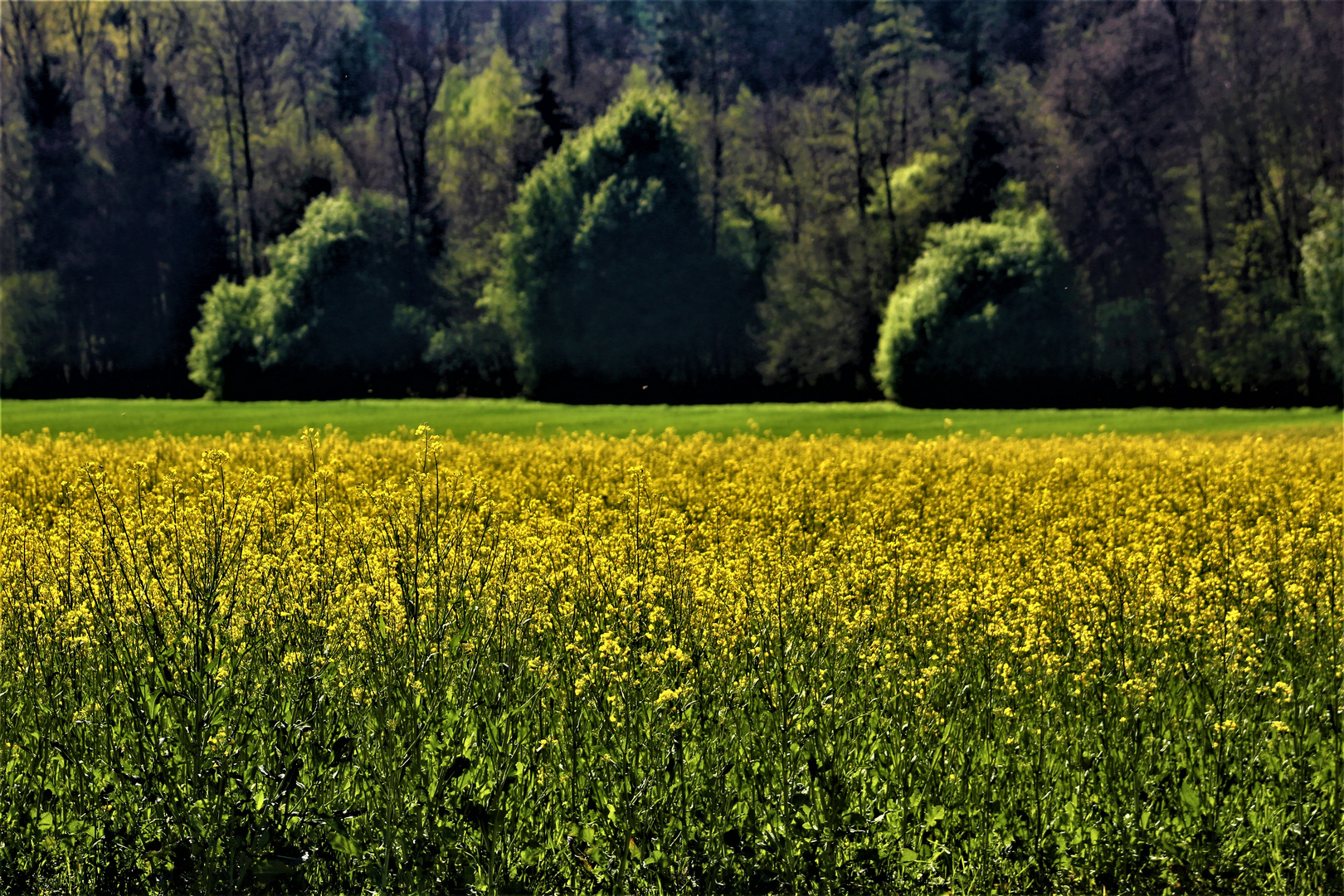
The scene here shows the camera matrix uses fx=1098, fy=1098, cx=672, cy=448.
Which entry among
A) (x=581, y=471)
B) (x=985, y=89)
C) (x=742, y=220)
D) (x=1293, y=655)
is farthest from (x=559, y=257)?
(x=1293, y=655)

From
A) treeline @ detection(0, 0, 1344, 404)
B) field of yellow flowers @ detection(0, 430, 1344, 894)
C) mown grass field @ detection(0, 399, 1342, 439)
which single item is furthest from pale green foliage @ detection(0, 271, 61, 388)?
field of yellow flowers @ detection(0, 430, 1344, 894)

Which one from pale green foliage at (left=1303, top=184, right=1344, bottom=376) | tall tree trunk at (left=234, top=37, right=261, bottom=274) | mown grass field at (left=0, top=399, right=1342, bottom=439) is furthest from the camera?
tall tree trunk at (left=234, top=37, right=261, bottom=274)

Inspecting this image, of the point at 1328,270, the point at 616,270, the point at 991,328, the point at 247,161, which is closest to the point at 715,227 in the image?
the point at 616,270

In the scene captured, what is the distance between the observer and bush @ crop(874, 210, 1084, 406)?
32844mm

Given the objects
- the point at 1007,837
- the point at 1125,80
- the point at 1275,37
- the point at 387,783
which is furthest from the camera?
the point at 1125,80

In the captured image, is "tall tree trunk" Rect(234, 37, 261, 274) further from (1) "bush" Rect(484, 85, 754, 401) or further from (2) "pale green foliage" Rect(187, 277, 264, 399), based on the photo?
(1) "bush" Rect(484, 85, 754, 401)

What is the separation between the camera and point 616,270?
37.3m

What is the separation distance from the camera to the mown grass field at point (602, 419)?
24766 millimetres

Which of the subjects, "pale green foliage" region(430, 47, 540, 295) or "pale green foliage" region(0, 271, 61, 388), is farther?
"pale green foliage" region(430, 47, 540, 295)

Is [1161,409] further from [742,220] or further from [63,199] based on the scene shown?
[63,199]

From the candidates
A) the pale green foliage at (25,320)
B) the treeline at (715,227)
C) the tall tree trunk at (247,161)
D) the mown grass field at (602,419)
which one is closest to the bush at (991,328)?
the treeline at (715,227)

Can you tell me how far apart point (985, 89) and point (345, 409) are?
26861 mm

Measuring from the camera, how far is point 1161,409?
32.0 meters

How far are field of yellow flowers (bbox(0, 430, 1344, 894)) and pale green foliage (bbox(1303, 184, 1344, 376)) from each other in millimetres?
27322
